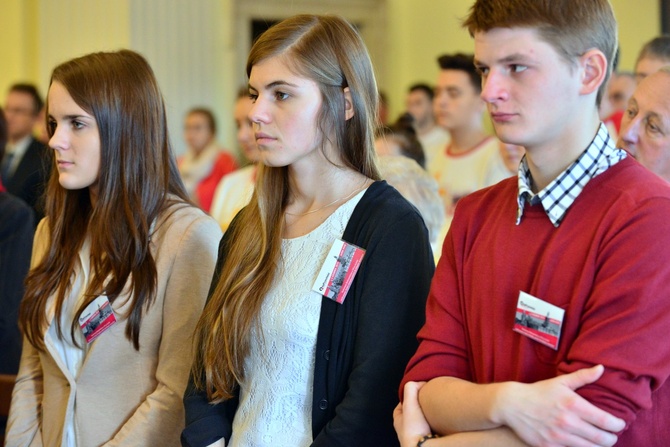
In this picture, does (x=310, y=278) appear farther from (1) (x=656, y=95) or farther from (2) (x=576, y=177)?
(1) (x=656, y=95)

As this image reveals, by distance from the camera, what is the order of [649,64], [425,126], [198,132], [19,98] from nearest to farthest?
[649,64] → [19,98] → [425,126] → [198,132]

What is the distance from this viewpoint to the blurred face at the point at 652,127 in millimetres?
1918

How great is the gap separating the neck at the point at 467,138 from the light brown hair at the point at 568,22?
3.23m

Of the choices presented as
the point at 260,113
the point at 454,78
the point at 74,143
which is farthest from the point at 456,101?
the point at 260,113

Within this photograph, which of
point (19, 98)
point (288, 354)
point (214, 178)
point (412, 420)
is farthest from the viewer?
point (214, 178)

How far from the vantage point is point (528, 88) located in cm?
142

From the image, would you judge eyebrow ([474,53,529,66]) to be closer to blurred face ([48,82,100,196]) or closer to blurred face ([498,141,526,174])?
blurred face ([48,82,100,196])

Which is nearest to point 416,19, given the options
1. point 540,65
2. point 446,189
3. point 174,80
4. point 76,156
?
point 174,80

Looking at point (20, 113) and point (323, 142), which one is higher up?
point (20, 113)

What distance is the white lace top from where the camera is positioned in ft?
5.97

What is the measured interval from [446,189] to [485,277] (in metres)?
3.05

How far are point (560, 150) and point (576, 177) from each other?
0.06 m

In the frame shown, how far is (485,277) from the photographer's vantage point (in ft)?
4.93

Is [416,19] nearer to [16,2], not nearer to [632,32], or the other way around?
[632,32]
